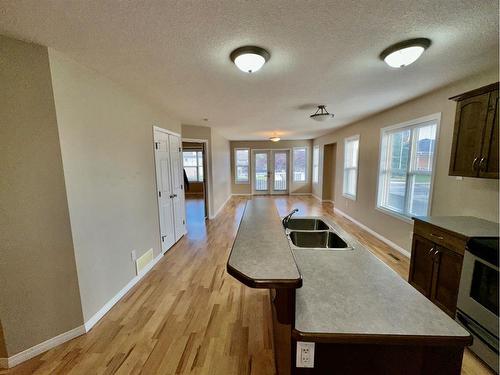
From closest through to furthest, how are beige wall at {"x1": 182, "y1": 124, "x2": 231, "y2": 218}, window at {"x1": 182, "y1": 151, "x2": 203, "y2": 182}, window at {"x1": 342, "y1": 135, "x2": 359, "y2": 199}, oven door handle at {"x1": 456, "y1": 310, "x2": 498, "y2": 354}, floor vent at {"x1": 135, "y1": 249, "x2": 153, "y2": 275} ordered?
1. oven door handle at {"x1": 456, "y1": 310, "x2": 498, "y2": 354}
2. floor vent at {"x1": 135, "y1": 249, "x2": 153, "y2": 275}
3. beige wall at {"x1": 182, "y1": 124, "x2": 231, "y2": 218}
4. window at {"x1": 342, "y1": 135, "x2": 359, "y2": 199}
5. window at {"x1": 182, "y1": 151, "x2": 203, "y2": 182}

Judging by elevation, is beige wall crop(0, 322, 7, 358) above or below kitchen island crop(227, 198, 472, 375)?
below

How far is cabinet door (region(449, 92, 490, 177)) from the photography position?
188cm

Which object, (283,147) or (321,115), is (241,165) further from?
(321,115)

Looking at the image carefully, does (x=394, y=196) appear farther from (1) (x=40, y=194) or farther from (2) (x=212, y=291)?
(1) (x=40, y=194)

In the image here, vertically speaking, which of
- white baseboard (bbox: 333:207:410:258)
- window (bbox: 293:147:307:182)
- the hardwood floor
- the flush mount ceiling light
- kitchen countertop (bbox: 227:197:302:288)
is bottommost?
the hardwood floor

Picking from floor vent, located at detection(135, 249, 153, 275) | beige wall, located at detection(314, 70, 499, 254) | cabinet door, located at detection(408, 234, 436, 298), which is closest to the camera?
cabinet door, located at detection(408, 234, 436, 298)

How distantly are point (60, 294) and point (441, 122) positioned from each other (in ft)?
14.6

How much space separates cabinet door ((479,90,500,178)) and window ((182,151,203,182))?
8191mm

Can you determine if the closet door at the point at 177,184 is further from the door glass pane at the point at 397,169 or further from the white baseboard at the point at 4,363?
the door glass pane at the point at 397,169

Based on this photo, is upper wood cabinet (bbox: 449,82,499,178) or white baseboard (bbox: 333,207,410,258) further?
white baseboard (bbox: 333,207,410,258)

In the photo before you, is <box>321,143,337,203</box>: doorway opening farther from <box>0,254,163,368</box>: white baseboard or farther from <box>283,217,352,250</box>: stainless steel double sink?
<box>0,254,163,368</box>: white baseboard

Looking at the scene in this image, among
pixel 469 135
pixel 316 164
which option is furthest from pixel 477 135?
pixel 316 164

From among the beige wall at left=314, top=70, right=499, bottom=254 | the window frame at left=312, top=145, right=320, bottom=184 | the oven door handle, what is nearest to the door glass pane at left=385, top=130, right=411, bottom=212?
the beige wall at left=314, top=70, right=499, bottom=254

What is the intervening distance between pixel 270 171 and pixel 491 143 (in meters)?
7.06
